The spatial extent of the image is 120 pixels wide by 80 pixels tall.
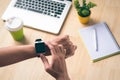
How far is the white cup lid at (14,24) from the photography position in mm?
1091

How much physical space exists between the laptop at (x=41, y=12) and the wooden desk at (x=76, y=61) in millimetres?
29

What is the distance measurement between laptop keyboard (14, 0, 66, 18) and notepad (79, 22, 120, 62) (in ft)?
0.53

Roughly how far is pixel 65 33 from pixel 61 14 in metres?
0.11

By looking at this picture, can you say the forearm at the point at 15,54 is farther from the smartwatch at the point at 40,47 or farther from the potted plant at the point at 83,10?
the potted plant at the point at 83,10

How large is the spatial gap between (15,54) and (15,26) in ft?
0.41

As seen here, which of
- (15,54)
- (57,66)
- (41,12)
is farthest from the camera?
(41,12)

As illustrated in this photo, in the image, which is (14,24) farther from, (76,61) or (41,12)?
(76,61)

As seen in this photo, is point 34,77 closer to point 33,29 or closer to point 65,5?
point 33,29

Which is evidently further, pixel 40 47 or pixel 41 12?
pixel 41 12

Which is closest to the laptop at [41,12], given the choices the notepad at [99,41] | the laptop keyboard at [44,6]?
the laptop keyboard at [44,6]

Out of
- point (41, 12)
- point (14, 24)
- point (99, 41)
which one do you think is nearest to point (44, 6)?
point (41, 12)

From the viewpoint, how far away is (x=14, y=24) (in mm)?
1104

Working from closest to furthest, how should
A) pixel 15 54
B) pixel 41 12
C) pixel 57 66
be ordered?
pixel 57 66 < pixel 15 54 < pixel 41 12

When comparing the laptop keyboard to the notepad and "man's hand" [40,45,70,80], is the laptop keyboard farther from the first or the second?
"man's hand" [40,45,70,80]
